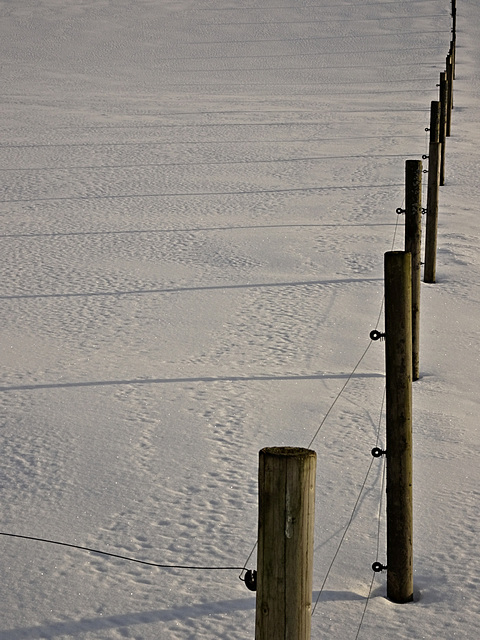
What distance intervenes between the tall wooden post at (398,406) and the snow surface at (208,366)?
30 centimetres

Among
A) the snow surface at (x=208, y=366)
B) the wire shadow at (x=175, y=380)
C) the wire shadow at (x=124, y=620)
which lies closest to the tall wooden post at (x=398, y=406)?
the snow surface at (x=208, y=366)

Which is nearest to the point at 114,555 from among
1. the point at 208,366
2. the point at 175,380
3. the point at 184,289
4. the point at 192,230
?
the point at 175,380

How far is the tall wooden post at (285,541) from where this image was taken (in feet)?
5.93

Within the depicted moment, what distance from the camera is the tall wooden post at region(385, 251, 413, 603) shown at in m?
2.88

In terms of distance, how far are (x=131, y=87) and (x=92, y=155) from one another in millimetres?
7620

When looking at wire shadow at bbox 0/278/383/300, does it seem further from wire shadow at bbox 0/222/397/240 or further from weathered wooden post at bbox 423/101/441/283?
wire shadow at bbox 0/222/397/240

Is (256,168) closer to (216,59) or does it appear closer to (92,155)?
(92,155)

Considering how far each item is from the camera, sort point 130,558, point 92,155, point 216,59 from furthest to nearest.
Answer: point 216,59, point 92,155, point 130,558

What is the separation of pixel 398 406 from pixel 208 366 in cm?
222

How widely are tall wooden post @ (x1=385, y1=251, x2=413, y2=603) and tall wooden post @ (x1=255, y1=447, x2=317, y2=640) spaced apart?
1.03 m

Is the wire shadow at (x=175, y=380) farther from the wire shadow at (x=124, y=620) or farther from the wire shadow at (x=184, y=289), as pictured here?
the wire shadow at (x=124, y=620)

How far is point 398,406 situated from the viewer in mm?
2875

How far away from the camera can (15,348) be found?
5285mm

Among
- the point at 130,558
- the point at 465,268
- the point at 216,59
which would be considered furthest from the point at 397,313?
the point at 216,59
